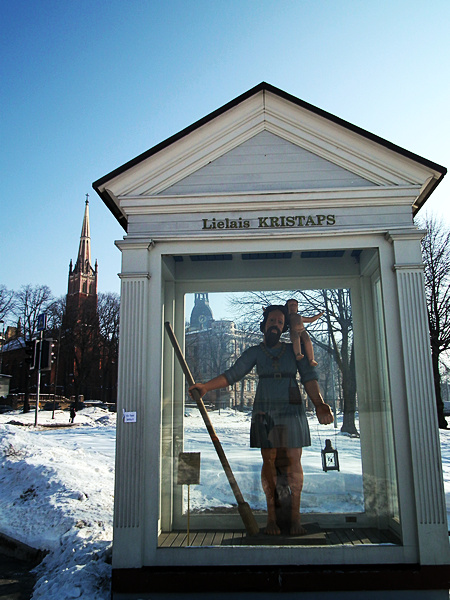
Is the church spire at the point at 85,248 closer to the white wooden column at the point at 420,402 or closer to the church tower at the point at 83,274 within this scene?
the church tower at the point at 83,274

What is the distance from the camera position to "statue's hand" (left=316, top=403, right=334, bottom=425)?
5.29 m

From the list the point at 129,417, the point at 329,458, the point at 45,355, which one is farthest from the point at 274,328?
the point at 45,355

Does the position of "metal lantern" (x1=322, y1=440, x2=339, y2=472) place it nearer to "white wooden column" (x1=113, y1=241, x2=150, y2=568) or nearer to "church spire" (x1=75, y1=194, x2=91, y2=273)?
"white wooden column" (x1=113, y1=241, x2=150, y2=568)

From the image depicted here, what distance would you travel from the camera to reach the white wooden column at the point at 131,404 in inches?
177

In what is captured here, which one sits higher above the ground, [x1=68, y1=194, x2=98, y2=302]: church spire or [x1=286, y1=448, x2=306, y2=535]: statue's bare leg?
[x1=68, y1=194, x2=98, y2=302]: church spire

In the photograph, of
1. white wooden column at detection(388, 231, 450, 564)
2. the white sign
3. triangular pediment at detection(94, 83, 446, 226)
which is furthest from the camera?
triangular pediment at detection(94, 83, 446, 226)

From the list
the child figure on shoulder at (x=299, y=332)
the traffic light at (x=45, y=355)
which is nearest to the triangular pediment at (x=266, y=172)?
the child figure on shoulder at (x=299, y=332)

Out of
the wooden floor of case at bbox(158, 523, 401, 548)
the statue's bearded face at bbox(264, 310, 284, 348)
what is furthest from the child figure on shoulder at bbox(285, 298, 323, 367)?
the wooden floor of case at bbox(158, 523, 401, 548)

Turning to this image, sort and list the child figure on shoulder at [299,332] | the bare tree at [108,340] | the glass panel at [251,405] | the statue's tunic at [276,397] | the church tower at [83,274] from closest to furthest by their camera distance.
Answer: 1. the glass panel at [251,405]
2. the statue's tunic at [276,397]
3. the child figure on shoulder at [299,332]
4. the bare tree at [108,340]
5. the church tower at [83,274]

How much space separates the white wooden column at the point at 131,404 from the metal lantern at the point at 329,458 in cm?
194

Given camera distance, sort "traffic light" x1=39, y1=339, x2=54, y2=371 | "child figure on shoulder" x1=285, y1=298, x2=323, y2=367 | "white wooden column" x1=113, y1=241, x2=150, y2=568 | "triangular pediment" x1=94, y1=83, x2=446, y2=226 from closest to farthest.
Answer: "white wooden column" x1=113, y1=241, x2=150, y2=568 → "triangular pediment" x1=94, y1=83, x2=446, y2=226 → "child figure on shoulder" x1=285, y1=298, x2=323, y2=367 → "traffic light" x1=39, y1=339, x2=54, y2=371

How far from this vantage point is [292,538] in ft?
15.3

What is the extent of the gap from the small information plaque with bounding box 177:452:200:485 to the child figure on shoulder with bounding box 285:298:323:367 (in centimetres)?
154

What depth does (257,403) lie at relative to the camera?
5324mm
